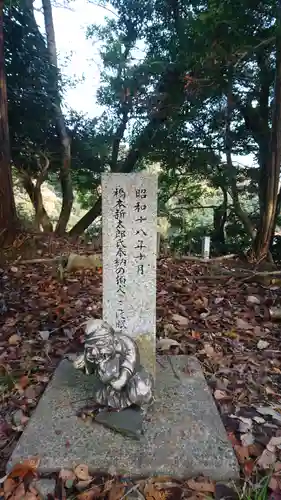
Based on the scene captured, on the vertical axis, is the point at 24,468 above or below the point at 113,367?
below

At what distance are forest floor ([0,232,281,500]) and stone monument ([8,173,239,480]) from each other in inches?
3.2

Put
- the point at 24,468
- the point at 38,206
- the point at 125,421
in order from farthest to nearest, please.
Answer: the point at 38,206 < the point at 125,421 < the point at 24,468

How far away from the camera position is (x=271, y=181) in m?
4.41

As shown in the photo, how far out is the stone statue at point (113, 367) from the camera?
5.89 ft

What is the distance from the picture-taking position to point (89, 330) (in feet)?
5.89

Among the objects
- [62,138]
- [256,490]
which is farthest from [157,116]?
[256,490]

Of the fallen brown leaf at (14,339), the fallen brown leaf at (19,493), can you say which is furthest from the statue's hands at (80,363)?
the fallen brown leaf at (14,339)

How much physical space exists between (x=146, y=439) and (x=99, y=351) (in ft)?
1.75

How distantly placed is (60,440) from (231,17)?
5.10 m

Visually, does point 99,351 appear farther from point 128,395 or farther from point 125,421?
point 125,421

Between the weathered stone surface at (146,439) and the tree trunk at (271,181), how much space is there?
2.73m

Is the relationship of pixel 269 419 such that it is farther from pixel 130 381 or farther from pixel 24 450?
pixel 24 450

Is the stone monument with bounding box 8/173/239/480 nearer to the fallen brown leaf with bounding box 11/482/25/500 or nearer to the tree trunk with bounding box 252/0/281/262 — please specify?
the fallen brown leaf with bounding box 11/482/25/500

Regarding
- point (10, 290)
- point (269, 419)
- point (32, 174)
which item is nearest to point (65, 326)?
point (10, 290)
